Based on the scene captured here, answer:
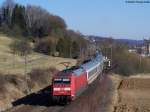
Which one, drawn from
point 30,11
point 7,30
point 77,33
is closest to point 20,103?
point 7,30

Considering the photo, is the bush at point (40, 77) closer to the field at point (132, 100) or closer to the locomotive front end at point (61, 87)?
the field at point (132, 100)

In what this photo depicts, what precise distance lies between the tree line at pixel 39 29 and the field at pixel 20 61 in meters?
8.99

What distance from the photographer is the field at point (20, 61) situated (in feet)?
258

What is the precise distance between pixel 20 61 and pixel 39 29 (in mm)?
67503

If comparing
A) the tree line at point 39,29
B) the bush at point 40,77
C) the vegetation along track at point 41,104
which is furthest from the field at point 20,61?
the vegetation along track at point 41,104

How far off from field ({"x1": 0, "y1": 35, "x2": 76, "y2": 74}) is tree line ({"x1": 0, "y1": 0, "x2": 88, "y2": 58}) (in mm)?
8985

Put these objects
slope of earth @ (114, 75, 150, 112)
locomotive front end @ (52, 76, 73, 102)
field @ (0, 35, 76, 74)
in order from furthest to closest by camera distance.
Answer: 1. field @ (0, 35, 76, 74)
2. locomotive front end @ (52, 76, 73, 102)
3. slope of earth @ (114, 75, 150, 112)

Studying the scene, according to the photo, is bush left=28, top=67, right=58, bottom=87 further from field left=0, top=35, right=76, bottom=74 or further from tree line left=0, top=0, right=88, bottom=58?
tree line left=0, top=0, right=88, bottom=58

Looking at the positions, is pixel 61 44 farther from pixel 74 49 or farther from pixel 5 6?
pixel 5 6

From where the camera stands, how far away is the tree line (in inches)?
5354

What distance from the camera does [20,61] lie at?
9675 cm

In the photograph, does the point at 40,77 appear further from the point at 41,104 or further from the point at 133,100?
the point at 41,104

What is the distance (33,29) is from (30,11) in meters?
12.5

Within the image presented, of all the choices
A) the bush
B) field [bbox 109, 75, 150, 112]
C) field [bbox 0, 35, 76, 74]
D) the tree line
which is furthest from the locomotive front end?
the tree line
